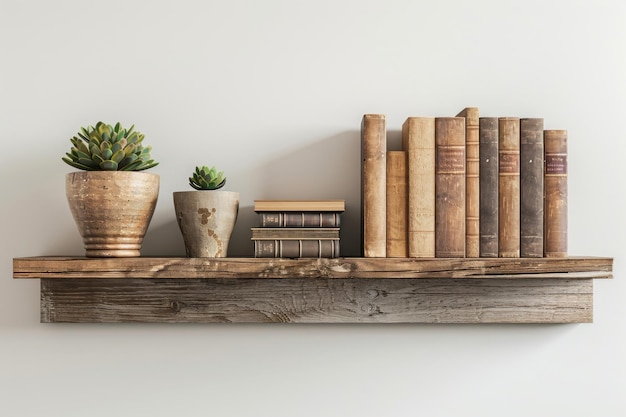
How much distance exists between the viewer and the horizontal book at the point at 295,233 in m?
0.98

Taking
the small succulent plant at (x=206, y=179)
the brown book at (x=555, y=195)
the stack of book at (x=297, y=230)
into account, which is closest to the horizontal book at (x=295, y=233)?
the stack of book at (x=297, y=230)

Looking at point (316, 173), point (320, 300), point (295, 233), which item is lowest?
point (320, 300)

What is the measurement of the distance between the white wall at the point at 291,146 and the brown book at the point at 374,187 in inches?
4.9

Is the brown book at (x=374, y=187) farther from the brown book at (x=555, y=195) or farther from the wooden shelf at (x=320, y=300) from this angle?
the brown book at (x=555, y=195)

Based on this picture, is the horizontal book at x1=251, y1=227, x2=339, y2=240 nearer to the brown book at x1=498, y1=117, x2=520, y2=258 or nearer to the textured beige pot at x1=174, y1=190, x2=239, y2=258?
the textured beige pot at x1=174, y1=190, x2=239, y2=258

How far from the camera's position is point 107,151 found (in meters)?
0.96

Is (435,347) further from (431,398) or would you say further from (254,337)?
(254,337)

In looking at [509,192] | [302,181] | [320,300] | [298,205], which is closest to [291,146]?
[302,181]

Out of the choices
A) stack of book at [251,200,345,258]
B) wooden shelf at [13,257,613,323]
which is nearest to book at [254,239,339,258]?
stack of book at [251,200,345,258]

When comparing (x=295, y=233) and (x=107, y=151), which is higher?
(x=107, y=151)

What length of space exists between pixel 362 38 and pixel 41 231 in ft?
2.23

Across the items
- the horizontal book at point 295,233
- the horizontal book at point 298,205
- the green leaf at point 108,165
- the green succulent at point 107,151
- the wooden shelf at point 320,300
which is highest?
the green succulent at point 107,151

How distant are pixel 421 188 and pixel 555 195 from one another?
0.22 metres

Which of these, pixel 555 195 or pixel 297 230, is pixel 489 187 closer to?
pixel 555 195
